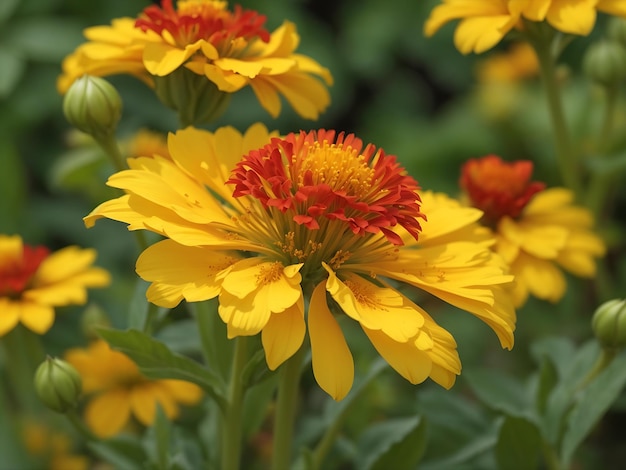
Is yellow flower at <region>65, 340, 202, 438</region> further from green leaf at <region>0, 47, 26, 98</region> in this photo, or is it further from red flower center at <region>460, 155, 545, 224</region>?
green leaf at <region>0, 47, 26, 98</region>

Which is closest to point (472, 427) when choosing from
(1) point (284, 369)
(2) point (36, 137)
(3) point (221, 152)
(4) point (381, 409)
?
(4) point (381, 409)

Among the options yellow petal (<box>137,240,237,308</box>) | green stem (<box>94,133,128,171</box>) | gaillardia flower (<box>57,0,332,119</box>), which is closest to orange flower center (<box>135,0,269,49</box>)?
gaillardia flower (<box>57,0,332,119</box>)

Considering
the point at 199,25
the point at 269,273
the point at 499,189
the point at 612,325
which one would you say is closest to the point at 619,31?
the point at 499,189

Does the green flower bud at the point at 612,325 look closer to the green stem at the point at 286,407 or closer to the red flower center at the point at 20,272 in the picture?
the green stem at the point at 286,407

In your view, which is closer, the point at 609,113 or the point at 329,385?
the point at 329,385

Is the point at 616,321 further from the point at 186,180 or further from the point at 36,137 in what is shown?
the point at 36,137

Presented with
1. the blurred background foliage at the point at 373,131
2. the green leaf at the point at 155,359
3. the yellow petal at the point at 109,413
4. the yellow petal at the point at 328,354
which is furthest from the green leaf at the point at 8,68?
the yellow petal at the point at 328,354
